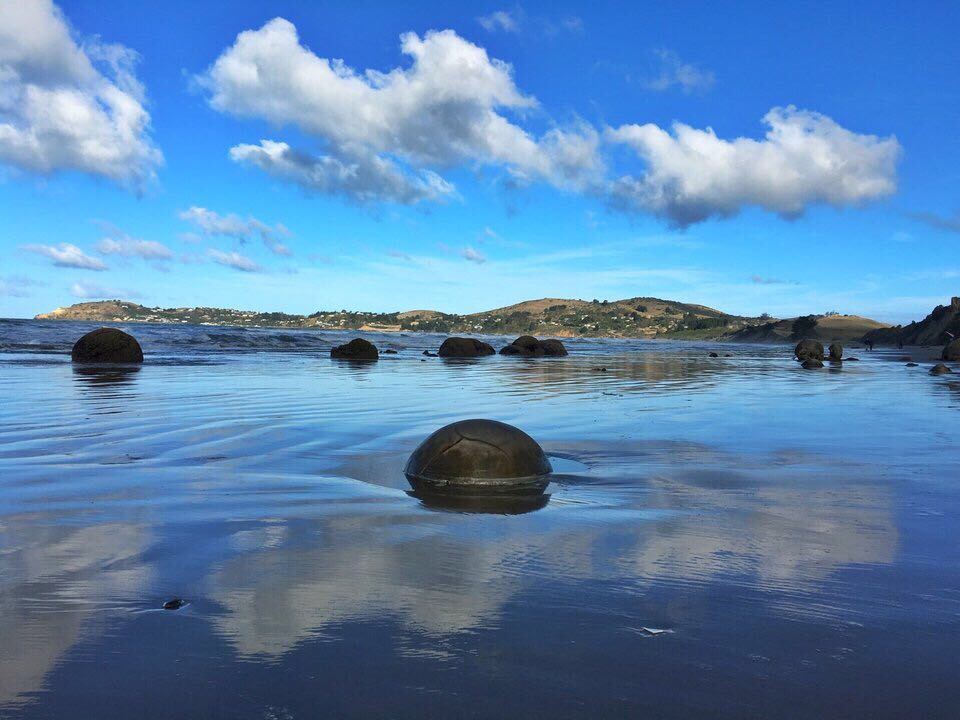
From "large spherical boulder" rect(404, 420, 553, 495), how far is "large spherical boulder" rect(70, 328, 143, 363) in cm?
1828

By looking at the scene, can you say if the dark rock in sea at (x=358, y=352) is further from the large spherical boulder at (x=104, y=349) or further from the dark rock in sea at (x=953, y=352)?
the dark rock in sea at (x=953, y=352)

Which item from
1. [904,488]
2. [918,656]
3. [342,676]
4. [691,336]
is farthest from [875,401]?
[691,336]

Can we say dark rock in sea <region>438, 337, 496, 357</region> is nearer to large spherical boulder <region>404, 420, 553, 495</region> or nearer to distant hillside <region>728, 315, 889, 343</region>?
large spherical boulder <region>404, 420, 553, 495</region>

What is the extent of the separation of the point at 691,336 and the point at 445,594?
13944 cm

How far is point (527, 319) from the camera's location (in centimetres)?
17475

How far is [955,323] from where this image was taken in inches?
1987

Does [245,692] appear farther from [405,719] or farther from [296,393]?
[296,393]

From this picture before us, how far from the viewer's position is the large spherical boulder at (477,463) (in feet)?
17.8

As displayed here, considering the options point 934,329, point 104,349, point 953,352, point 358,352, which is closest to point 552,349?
point 358,352

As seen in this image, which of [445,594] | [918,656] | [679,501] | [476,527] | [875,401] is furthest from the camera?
[875,401]

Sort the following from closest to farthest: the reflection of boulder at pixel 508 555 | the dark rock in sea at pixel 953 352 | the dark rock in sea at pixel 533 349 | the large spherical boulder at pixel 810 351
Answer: the reflection of boulder at pixel 508 555
the dark rock in sea at pixel 953 352
the large spherical boulder at pixel 810 351
the dark rock in sea at pixel 533 349

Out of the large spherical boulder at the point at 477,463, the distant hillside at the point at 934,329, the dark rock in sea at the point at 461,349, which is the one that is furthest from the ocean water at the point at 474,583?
the distant hillside at the point at 934,329

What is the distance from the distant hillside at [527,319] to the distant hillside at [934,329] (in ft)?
192

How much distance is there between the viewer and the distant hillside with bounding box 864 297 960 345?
50.7 metres
